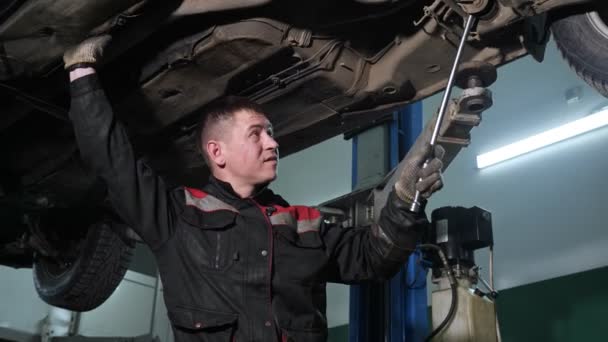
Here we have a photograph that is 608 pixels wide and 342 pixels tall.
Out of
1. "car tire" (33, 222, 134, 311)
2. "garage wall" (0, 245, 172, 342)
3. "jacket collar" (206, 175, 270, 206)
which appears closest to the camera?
"jacket collar" (206, 175, 270, 206)

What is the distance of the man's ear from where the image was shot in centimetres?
163

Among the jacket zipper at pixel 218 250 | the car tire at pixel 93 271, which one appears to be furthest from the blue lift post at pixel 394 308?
the jacket zipper at pixel 218 250

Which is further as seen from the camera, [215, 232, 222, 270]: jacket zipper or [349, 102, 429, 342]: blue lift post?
[349, 102, 429, 342]: blue lift post

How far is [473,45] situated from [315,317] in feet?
2.84

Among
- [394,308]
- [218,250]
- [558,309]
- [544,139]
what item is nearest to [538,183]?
[544,139]

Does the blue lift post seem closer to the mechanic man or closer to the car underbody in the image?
the car underbody

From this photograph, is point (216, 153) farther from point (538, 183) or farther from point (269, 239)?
point (538, 183)

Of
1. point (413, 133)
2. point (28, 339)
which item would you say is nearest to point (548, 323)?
point (413, 133)

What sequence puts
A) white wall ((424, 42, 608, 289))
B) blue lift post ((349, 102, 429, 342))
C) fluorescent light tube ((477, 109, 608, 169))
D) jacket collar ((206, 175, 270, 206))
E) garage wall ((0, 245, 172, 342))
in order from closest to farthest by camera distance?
jacket collar ((206, 175, 270, 206)), blue lift post ((349, 102, 429, 342)), white wall ((424, 42, 608, 289)), fluorescent light tube ((477, 109, 608, 169)), garage wall ((0, 245, 172, 342))

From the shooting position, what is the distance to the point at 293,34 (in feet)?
6.04

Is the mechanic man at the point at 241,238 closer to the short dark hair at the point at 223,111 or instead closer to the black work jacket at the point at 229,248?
the black work jacket at the point at 229,248

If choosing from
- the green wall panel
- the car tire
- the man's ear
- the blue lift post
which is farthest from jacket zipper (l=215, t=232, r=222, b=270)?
the green wall panel

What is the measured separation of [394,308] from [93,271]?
4.07 feet

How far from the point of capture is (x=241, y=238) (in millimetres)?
1409
